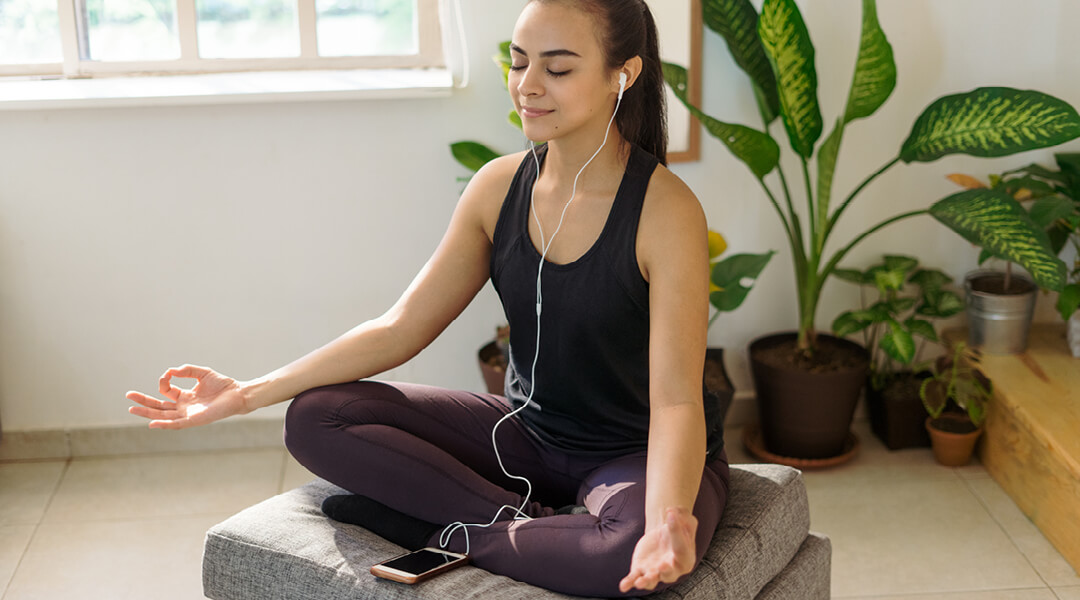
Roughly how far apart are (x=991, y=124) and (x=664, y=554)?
135 cm

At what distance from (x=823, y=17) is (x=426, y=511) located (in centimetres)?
159

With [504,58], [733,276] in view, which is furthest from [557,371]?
[504,58]

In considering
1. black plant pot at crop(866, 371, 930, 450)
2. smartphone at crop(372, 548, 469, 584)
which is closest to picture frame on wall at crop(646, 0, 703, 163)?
black plant pot at crop(866, 371, 930, 450)

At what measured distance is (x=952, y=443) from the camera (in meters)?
2.62

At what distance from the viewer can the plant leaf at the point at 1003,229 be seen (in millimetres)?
2195

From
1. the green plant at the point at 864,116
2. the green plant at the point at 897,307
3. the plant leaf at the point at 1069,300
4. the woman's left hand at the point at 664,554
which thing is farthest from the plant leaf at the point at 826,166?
the woman's left hand at the point at 664,554

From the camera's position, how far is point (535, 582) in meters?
1.57

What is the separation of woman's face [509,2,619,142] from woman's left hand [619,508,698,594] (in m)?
0.59

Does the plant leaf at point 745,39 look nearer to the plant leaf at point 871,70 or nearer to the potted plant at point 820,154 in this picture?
the potted plant at point 820,154

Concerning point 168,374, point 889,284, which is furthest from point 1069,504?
point 168,374

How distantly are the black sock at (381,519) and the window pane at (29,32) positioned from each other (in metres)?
1.50

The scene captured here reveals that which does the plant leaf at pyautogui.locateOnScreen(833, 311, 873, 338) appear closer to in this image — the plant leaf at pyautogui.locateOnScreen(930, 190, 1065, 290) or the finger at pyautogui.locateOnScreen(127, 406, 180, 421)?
the plant leaf at pyautogui.locateOnScreen(930, 190, 1065, 290)

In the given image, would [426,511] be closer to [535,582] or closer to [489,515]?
[489,515]

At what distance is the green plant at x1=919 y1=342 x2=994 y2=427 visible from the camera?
2.60m
